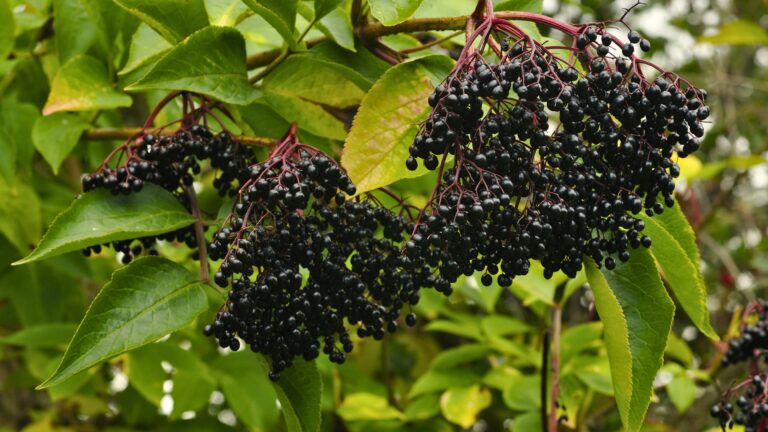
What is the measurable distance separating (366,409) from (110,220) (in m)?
1.61

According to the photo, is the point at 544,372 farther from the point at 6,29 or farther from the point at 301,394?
the point at 6,29

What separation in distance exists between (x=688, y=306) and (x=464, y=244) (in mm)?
613

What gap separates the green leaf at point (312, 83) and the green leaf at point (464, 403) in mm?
1432

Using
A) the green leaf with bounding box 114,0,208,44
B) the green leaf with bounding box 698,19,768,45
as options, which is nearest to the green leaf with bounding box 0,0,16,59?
the green leaf with bounding box 114,0,208,44

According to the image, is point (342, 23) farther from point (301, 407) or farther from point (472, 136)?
point (301, 407)

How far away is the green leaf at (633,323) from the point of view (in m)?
1.57

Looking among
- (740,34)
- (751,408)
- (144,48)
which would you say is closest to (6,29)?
(144,48)

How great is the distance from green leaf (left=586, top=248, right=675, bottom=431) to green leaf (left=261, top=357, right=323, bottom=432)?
595 millimetres

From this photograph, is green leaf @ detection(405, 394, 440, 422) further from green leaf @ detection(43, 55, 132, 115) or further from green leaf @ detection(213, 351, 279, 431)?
green leaf @ detection(43, 55, 132, 115)

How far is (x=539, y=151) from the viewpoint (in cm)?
143

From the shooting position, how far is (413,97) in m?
1.58

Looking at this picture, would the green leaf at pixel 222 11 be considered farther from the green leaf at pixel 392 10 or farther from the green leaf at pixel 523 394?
the green leaf at pixel 523 394

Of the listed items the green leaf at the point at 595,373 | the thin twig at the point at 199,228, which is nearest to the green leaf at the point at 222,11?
the thin twig at the point at 199,228

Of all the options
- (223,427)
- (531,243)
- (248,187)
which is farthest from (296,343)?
(223,427)
